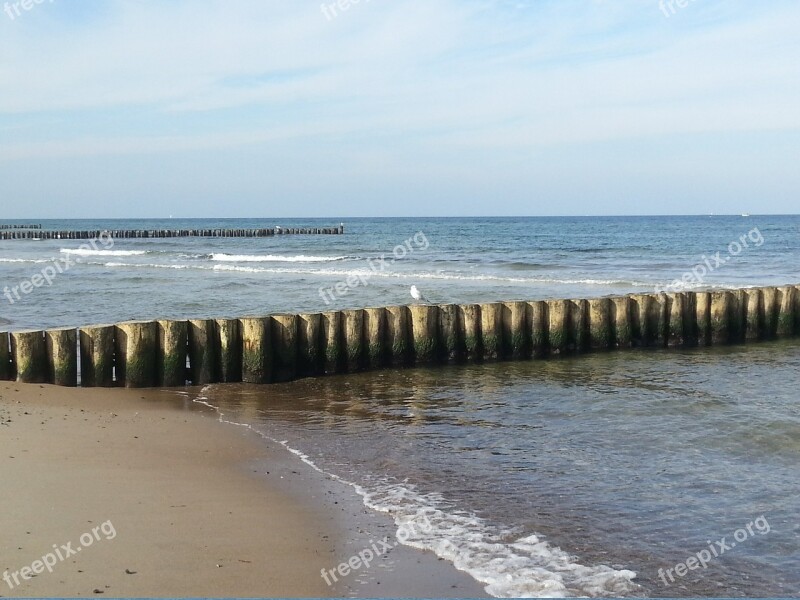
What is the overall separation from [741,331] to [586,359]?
14.1ft

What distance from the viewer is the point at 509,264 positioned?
42.6 meters

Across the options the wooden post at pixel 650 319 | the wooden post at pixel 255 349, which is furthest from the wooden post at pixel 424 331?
the wooden post at pixel 650 319

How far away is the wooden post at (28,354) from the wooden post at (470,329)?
21.0ft

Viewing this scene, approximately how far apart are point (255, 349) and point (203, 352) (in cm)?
73

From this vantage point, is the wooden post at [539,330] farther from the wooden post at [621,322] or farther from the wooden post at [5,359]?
the wooden post at [5,359]

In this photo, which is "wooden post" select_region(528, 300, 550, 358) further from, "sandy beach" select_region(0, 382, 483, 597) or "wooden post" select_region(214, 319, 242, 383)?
"sandy beach" select_region(0, 382, 483, 597)

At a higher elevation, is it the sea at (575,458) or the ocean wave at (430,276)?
the ocean wave at (430,276)

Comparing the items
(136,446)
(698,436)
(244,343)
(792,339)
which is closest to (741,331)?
(792,339)

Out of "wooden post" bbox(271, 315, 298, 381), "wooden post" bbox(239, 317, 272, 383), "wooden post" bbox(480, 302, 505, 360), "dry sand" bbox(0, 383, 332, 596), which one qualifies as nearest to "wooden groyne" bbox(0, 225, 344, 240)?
"wooden post" bbox(480, 302, 505, 360)

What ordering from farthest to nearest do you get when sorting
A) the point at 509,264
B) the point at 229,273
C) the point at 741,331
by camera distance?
the point at 509,264, the point at 229,273, the point at 741,331

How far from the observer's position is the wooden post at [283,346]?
41.0 ft

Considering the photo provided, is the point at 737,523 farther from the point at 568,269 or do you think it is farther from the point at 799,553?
the point at 568,269

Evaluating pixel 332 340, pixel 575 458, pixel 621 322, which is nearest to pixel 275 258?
pixel 621 322

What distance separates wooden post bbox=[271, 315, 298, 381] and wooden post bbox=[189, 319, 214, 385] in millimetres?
869
